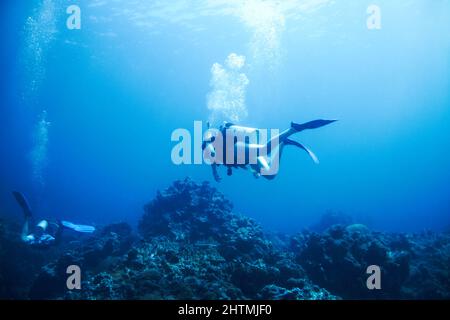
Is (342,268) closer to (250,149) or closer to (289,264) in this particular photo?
(289,264)

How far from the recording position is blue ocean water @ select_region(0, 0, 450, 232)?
1296 inches

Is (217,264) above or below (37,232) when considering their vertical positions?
below

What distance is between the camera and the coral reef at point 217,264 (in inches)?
275

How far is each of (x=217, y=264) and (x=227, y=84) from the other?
25199mm

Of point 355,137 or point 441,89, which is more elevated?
point 355,137

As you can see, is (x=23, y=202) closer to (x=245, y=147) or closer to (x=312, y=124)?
(x=245, y=147)

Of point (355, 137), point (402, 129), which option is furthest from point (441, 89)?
point (402, 129)

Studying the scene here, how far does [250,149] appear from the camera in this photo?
8.42 metres

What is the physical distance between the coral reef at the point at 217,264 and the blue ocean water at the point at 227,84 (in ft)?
15.7

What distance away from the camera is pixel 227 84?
3094cm

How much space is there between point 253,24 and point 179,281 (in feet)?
118

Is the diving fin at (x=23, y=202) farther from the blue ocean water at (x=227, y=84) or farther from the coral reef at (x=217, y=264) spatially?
the blue ocean water at (x=227, y=84)

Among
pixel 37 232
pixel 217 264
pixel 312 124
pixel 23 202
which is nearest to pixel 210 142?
pixel 312 124

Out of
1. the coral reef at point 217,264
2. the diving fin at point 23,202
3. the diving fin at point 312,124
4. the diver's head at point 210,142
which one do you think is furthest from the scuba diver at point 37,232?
the diving fin at point 312,124
